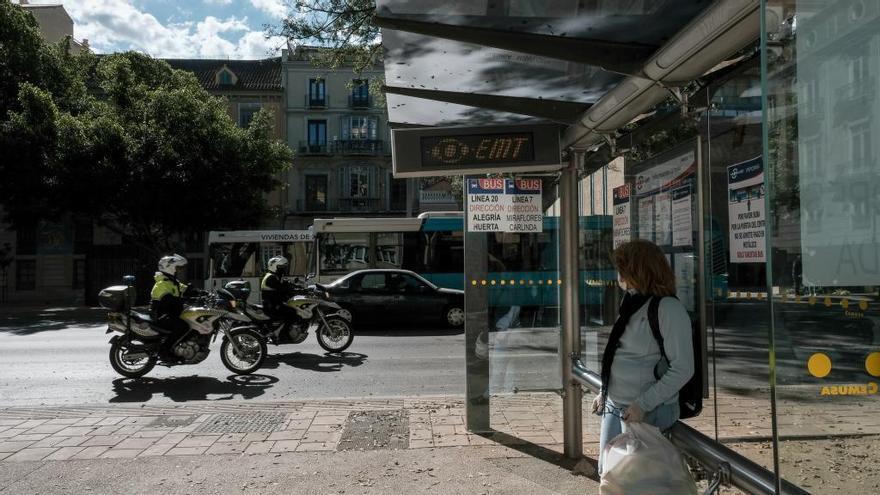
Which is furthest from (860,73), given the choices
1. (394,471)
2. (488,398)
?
(488,398)

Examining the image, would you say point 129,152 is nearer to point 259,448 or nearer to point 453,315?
point 453,315

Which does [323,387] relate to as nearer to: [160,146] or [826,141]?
[826,141]

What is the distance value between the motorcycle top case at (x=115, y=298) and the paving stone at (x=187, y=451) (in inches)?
158

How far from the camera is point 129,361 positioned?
29.2 ft

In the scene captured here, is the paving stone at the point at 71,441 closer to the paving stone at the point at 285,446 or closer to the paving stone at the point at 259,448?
the paving stone at the point at 259,448

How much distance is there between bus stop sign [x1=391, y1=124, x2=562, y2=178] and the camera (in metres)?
4.82

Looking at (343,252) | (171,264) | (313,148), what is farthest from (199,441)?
(313,148)

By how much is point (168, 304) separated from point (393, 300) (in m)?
6.75

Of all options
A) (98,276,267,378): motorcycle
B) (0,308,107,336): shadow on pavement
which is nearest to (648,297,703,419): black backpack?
(98,276,267,378): motorcycle

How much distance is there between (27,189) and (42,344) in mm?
15149

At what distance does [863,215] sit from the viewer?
5.01 feet

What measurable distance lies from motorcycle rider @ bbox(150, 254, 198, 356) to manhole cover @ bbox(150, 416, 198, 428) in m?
2.37

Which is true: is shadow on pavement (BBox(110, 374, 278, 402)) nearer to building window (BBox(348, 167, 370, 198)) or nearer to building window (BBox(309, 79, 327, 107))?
building window (BBox(348, 167, 370, 198))

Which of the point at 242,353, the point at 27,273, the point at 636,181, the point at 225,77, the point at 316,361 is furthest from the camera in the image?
the point at 225,77
